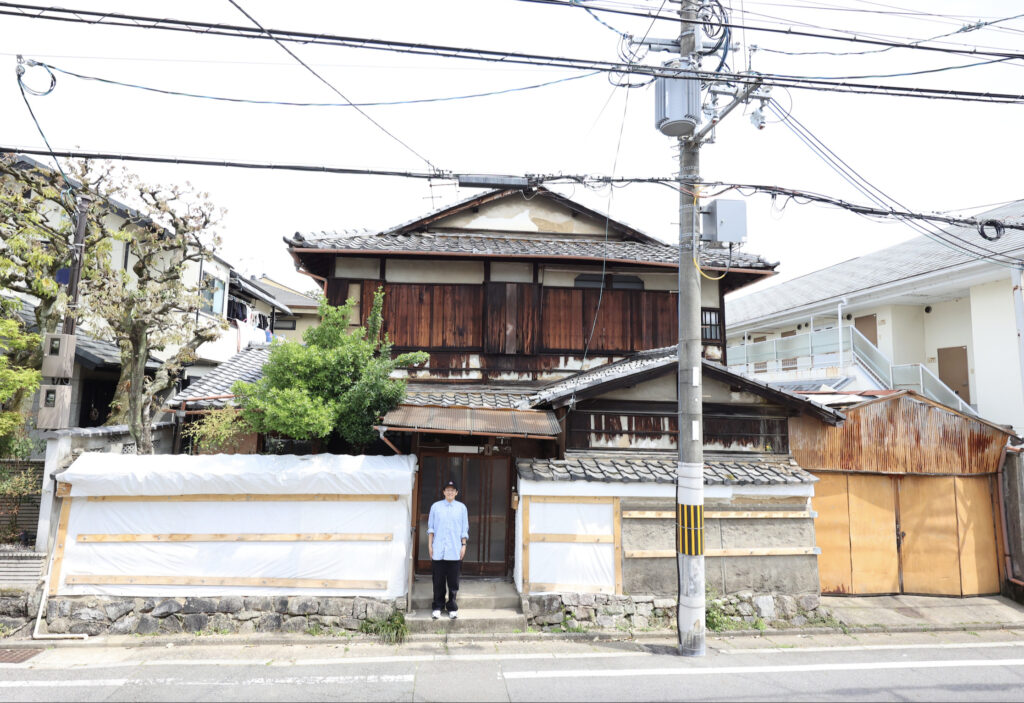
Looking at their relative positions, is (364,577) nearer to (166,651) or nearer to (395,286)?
(166,651)

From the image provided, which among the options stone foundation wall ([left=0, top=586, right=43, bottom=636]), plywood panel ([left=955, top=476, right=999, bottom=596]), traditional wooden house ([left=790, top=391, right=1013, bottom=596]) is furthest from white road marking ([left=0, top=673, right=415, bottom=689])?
plywood panel ([left=955, top=476, right=999, bottom=596])

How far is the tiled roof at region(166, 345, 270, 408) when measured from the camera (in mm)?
11094

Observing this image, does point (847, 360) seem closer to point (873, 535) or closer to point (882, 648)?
point (873, 535)

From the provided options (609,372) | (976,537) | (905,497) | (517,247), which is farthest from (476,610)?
(976,537)

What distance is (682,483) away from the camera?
25.8ft

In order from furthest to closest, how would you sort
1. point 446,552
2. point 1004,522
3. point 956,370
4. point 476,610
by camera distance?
point 956,370
point 1004,522
point 476,610
point 446,552

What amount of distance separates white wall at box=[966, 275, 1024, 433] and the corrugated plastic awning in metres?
13.8

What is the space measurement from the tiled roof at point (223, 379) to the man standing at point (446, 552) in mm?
5736

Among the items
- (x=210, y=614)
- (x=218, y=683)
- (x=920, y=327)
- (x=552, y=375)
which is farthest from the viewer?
(x=920, y=327)

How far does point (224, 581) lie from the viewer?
8.17 metres

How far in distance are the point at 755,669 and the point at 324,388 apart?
7683 mm

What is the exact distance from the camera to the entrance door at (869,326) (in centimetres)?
1864

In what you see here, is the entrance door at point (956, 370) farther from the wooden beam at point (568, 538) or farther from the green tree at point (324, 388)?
the green tree at point (324, 388)

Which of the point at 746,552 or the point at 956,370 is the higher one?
the point at 956,370
